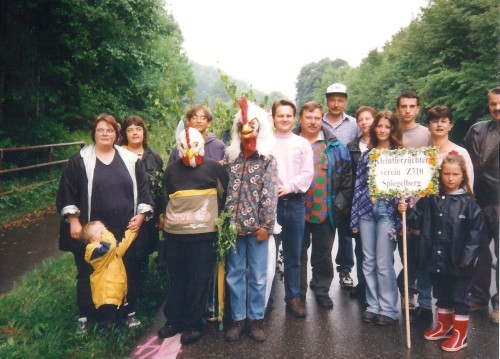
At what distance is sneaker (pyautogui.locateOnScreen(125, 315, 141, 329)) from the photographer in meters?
4.21

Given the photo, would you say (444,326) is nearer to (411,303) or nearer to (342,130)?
(411,303)

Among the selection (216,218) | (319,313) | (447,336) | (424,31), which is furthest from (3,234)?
(424,31)

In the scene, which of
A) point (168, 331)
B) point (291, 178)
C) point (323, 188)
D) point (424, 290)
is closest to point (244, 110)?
point (291, 178)

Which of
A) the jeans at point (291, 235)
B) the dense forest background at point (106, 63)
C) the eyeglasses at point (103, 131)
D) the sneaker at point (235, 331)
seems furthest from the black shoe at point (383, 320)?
the eyeglasses at point (103, 131)

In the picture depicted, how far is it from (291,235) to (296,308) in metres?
0.77

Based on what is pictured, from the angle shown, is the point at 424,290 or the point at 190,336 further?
the point at 424,290

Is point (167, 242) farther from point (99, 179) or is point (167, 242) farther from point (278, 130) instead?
point (278, 130)

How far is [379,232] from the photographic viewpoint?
4.29 metres

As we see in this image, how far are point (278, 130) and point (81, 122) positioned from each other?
1570 cm

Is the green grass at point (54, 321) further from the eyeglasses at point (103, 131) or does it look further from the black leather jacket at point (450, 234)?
the black leather jacket at point (450, 234)

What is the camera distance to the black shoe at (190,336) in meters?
3.98

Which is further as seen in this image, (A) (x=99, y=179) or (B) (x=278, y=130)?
(B) (x=278, y=130)

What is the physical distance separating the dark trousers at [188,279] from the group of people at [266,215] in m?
0.01

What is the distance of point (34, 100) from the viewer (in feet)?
38.6
